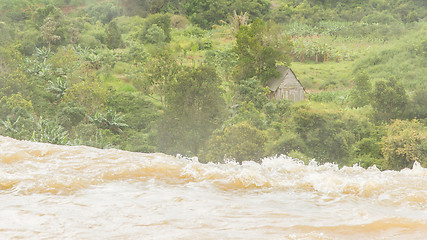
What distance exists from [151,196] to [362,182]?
1.72 m

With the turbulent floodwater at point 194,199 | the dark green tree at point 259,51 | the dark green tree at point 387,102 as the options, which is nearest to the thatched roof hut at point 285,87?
the dark green tree at point 259,51

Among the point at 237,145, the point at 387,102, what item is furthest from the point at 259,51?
the point at 237,145

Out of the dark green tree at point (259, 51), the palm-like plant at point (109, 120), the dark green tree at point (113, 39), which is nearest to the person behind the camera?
the palm-like plant at point (109, 120)

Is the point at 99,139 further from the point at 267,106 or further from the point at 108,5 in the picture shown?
the point at 108,5

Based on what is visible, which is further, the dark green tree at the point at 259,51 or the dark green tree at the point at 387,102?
the dark green tree at the point at 259,51

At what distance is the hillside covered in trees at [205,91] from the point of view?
880 cm

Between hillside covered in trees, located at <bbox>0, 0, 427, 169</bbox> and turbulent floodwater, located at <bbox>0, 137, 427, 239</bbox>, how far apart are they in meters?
4.23

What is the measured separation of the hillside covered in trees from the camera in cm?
880

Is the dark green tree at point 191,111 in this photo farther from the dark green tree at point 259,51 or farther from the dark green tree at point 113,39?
the dark green tree at point 113,39

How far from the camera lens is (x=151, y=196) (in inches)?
126

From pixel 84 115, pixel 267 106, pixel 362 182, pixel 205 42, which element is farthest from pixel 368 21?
pixel 362 182

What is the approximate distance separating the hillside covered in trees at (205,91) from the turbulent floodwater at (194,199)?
423cm

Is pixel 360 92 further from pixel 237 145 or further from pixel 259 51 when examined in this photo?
pixel 237 145

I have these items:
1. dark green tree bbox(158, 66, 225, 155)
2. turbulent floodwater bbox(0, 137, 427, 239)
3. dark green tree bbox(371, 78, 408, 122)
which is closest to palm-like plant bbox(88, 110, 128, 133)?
dark green tree bbox(158, 66, 225, 155)
